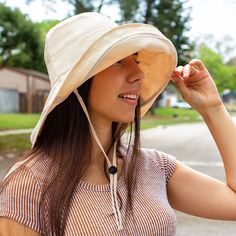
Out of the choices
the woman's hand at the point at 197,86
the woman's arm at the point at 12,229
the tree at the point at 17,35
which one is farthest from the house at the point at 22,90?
the woman's arm at the point at 12,229

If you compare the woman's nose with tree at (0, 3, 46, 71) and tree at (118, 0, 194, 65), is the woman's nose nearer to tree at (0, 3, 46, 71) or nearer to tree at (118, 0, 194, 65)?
tree at (118, 0, 194, 65)

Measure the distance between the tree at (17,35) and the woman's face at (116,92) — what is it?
13.9 m

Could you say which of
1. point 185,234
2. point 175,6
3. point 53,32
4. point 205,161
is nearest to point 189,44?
point 175,6

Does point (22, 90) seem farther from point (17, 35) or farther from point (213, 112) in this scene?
point (213, 112)

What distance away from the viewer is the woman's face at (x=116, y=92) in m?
1.46

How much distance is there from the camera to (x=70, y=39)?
1394 millimetres

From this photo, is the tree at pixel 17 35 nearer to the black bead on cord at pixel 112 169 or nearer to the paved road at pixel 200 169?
→ the paved road at pixel 200 169

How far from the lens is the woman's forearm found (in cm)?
164

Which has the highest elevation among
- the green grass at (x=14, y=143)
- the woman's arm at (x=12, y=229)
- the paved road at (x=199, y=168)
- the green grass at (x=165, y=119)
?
the woman's arm at (x=12, y=229)

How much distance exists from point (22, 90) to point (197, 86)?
35932 millimetres

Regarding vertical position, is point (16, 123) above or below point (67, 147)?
below

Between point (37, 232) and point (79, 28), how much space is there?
2.14 ft

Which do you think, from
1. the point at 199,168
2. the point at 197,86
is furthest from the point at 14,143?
the point at 197,86

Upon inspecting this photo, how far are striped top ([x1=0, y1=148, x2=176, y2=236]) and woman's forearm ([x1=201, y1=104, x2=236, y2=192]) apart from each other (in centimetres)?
29
